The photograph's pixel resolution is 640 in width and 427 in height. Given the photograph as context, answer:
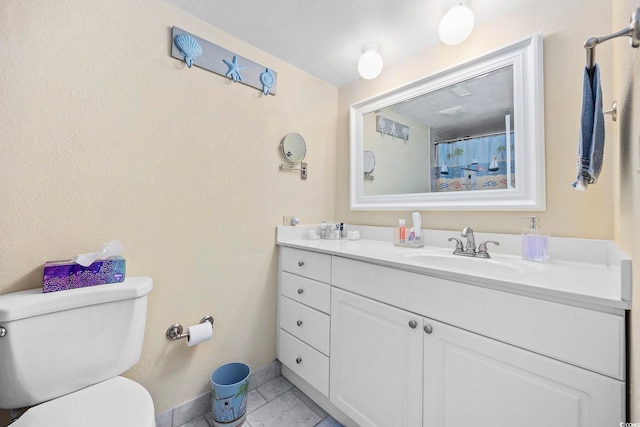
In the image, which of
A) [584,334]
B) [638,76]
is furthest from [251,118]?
[584,334]

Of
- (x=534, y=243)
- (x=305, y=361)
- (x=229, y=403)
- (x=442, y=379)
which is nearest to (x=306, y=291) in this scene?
(x=305, y=361)

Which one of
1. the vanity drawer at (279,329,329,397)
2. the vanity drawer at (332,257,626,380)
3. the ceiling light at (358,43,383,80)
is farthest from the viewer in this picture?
the ceiling light at (358,43,383,80)

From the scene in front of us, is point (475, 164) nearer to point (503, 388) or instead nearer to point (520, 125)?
point (520, 125)

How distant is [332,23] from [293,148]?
73cm

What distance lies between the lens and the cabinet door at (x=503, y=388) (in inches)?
24.5

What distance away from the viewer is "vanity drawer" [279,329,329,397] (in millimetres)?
1292

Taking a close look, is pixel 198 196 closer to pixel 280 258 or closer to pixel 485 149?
pixel 280 258

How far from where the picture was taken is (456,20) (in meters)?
1.19

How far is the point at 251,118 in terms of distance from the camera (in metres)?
1.53

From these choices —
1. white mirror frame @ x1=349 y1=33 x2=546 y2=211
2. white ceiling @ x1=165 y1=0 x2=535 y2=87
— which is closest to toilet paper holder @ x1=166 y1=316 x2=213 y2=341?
white mirror frame @ x1=349 y1=33 x2=546 y2=211

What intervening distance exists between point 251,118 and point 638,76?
5.03 ft

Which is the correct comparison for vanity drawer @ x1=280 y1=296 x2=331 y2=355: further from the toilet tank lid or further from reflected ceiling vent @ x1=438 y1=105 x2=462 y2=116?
reflected ceiling vent @ x1=438 y1=105 x2=462 y2=116

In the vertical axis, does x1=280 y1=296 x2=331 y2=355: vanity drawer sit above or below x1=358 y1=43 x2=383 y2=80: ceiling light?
below

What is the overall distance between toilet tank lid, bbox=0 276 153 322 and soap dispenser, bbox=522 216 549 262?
64.6 inches
